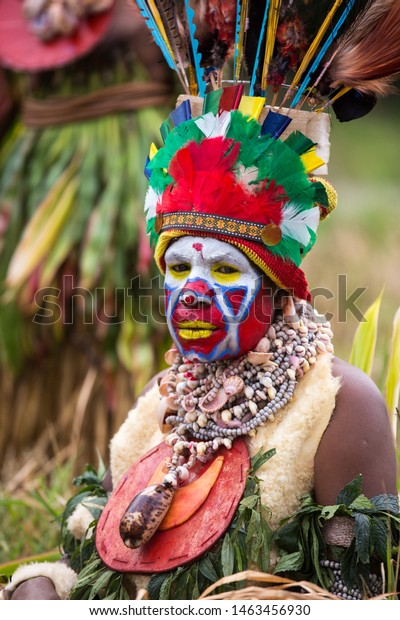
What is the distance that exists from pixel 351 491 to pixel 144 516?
0.45m

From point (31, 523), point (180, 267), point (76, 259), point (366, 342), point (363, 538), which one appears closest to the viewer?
point (363, 538)

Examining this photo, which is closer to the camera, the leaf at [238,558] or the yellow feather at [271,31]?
the leaf at [238,558]

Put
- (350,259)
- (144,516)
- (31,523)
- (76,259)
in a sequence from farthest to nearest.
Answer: (350,259) → (76,259) → (31,523) → (144,516)

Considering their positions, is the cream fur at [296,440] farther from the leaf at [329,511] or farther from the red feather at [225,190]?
the red feather at [225,190]

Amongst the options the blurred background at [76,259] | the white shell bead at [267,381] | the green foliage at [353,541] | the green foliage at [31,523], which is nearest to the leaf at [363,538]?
the green foliage at [353,541]

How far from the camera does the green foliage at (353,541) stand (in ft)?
6.02

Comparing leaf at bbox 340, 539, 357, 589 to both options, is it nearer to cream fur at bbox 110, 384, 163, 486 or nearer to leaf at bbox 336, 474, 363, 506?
leaf at bbox 336, 474, 363, 506

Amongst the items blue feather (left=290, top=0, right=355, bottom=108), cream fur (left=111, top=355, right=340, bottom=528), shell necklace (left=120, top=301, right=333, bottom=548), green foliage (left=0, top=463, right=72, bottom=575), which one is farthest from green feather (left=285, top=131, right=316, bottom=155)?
green foliage (left=0, top=463, right=72, bottom=575)

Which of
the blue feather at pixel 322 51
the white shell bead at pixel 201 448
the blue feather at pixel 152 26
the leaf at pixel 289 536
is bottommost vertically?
the leaf at pixel 289 536

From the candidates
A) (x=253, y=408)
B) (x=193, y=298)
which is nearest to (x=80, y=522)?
(x=253, y=408)

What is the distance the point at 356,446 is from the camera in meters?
1.89

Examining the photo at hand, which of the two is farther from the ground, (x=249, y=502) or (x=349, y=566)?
(x=249, y=502)

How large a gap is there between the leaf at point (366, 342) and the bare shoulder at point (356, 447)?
0.53 metres

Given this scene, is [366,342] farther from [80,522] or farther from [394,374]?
[80,522]
